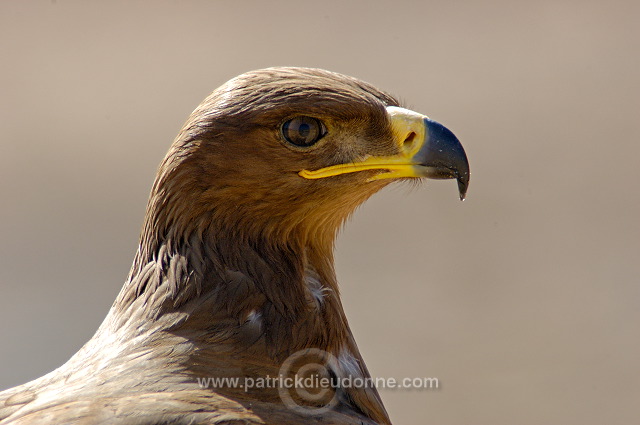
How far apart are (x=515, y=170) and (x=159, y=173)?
28.7 feet

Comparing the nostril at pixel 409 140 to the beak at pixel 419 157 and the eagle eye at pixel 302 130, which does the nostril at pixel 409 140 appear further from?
the eagle eye at pixel 302 130

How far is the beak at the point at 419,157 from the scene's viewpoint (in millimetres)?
4047

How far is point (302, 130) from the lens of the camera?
158 inches

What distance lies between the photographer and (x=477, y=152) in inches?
494

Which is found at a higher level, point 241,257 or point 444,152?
point 444,152

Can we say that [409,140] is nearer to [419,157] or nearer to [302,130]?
[419,157]

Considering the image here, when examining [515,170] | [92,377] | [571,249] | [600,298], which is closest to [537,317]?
[600,298]

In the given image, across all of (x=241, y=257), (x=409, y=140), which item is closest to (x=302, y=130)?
(x=409, y=140)

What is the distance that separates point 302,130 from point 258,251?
1.63 ft

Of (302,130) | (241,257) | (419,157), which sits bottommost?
(241,257)

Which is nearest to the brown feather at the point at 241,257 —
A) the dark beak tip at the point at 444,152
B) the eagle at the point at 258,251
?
the eagle at the point at 258,251

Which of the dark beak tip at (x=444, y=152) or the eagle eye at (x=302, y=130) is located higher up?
the eagle eye at (x=302, y=130)

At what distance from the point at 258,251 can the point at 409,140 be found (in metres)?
0.72

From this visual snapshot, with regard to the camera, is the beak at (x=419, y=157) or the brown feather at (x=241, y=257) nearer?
the brown feather at (x=241, y=257)
